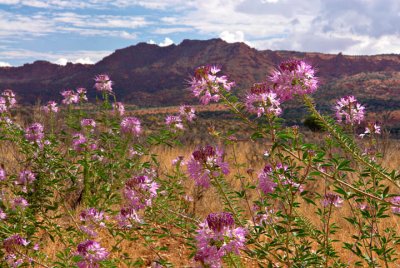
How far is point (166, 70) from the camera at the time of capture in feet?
312

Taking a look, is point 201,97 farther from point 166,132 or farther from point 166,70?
point 166,70

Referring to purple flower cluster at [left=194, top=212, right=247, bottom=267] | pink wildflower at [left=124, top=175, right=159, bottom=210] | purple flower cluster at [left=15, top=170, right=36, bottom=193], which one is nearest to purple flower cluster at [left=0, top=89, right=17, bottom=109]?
purple flower cluster at [left=15, top=170, right=36, bottom=193]

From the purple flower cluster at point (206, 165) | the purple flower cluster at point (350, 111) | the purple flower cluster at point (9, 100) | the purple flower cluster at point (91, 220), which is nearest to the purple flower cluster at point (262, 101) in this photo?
the purple flower cluster at point (206, 165)

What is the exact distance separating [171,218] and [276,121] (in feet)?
3.43

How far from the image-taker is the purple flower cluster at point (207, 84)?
2.23 meters

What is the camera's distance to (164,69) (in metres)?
96.7

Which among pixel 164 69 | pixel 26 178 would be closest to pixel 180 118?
pixel 26 178

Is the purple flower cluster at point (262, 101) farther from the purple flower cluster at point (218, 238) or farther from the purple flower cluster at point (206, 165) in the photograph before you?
the purple flower cluster at point (218, 238)

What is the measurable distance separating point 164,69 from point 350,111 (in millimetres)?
95377

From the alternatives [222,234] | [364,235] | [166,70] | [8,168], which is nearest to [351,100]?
[364,235]

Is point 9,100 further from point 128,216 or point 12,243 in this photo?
point 128,216

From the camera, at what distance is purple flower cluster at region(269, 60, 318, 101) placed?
6.63 feet

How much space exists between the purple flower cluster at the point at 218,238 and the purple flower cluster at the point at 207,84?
2.43 ft

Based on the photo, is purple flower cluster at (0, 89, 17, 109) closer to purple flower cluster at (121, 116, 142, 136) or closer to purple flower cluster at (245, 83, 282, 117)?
purple flower cluster at (121, 116, 142, 136)
